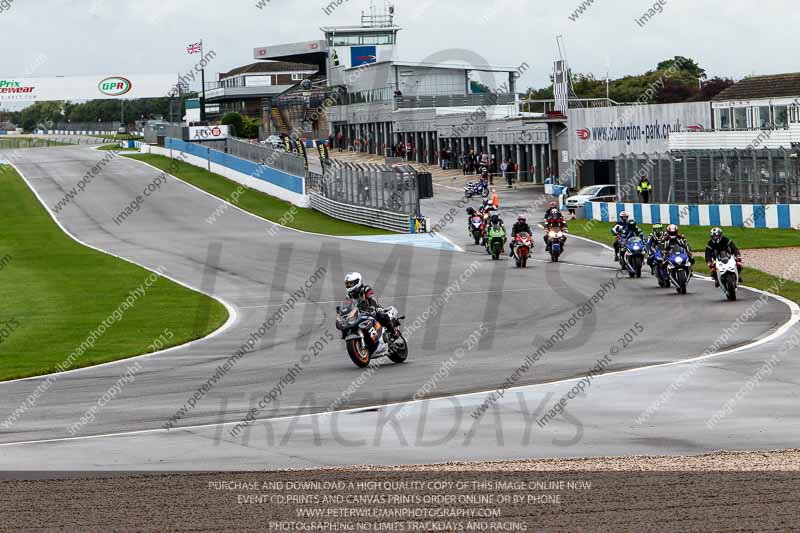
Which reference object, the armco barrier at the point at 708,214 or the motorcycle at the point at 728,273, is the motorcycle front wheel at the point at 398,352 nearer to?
the motorcycle at the point at 728,273

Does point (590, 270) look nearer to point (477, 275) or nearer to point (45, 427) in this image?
point (477, 275)

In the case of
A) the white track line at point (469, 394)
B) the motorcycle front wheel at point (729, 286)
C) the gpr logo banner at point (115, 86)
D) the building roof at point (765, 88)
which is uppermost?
the gpr logo banner at point (115, 86)

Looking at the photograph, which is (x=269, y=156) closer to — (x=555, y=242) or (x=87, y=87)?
(x=555, y=242)

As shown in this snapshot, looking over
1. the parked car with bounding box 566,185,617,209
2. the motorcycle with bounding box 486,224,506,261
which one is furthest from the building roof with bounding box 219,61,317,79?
the motorcycle with bounding box 486,224,506,261

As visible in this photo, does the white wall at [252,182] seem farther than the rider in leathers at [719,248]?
Yes

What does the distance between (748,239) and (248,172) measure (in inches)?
1454

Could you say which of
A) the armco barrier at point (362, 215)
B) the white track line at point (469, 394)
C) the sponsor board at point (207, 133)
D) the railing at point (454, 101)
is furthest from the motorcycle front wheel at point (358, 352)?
the railing at point (454, 101)

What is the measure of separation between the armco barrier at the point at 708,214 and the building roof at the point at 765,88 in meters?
15.7

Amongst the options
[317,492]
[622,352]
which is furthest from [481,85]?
[317,492]

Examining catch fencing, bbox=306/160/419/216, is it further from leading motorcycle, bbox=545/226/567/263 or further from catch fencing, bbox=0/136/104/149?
catch fencing, bbox=0/136/104/149

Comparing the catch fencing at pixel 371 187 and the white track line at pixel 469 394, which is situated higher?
the catch fencing at pixel 371 187

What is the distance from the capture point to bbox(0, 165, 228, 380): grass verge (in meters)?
21.0

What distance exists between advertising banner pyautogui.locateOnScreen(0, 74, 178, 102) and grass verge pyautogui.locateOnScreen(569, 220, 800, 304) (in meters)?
60.4

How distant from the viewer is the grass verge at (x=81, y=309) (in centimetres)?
2105
